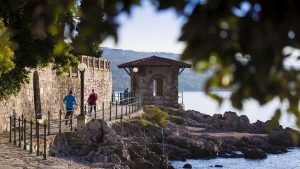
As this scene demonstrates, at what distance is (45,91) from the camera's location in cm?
2406

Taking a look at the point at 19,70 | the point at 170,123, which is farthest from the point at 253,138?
the point at 19,70

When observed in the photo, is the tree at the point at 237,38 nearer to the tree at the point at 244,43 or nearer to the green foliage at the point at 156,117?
the tree at the point at 244,43

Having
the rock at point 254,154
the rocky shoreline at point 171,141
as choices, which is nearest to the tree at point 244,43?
the rocky shoreline at point 171,141

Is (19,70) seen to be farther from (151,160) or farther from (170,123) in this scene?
(170,123)

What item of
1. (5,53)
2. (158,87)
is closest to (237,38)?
(5,53)

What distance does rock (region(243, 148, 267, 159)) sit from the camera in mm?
32062

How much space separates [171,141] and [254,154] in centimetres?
604

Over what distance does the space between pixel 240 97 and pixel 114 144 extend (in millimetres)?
17112

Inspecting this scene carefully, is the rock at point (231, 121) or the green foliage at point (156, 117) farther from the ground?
the green foliage at point (156, 117)

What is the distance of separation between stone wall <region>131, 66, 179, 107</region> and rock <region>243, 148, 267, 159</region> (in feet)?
27.4

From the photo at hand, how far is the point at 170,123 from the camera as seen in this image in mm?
33906

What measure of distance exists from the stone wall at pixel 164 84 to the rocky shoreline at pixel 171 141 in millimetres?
1303

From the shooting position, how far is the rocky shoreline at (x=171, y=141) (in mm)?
18734

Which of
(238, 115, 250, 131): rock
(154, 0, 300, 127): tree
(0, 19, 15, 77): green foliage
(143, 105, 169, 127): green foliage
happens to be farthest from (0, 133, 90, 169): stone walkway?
(238, 115, 250, 131): rock
